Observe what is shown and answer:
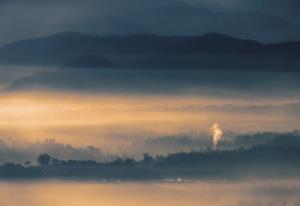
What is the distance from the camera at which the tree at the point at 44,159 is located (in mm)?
5988

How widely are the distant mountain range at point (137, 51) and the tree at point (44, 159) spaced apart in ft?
1.78

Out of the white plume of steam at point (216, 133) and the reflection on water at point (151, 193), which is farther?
the white plume of steam at point (216, 133)

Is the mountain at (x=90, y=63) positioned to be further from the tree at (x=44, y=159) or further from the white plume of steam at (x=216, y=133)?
the white plume of steam at (x=216, y=133)

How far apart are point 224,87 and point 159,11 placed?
584 millimetres

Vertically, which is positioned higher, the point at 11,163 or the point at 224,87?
the point at 224,87

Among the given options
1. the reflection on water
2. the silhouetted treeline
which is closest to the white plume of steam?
the silhouetted treeline

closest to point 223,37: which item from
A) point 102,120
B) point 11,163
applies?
point 102,120

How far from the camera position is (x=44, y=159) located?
6.00 metres

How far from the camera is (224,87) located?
20.2ft


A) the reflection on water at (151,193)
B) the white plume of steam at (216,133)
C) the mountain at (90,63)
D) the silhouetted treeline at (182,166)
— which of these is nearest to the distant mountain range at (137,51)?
the mountain at (90,63)

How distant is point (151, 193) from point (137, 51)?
0.83 metres

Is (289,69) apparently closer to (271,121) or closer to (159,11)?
(271,121)

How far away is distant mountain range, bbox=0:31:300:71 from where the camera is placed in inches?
241

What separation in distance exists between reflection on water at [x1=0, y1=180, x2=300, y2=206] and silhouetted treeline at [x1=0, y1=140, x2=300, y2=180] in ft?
0.17
